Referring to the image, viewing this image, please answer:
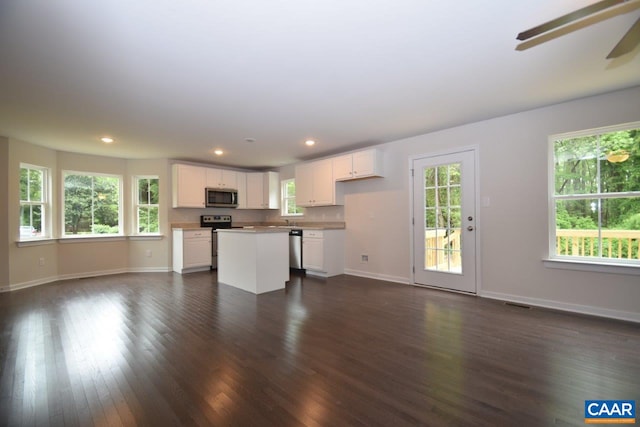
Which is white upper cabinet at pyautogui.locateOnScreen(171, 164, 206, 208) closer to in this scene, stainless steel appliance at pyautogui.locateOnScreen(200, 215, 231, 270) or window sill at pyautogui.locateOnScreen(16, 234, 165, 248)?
stainless steel appliance at pyautogui.locateOnScreen(200, 215, 231, 270)

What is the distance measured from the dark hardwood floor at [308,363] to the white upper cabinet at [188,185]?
270 cm

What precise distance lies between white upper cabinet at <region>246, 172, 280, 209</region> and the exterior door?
11.9 ft

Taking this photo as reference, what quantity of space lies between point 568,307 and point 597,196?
1.30m

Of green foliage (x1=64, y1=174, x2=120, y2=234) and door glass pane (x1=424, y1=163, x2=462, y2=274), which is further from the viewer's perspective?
green foliage (x1=64, y1=174, x2=120, y2=234)

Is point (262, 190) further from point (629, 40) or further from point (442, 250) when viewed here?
point (629, 40)

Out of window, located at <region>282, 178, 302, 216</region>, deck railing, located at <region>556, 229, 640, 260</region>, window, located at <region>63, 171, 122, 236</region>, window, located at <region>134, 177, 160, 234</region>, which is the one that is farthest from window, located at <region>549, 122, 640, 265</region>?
window, located at <region>63, 171, 122, 236</region>

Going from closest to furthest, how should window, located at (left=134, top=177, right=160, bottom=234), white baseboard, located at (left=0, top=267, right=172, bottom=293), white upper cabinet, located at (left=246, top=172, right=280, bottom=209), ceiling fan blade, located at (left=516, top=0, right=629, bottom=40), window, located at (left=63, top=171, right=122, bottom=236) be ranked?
ceiling fan blade, located at (left=516, top=0, right=629, bottom=40) → white baseboard, located at (left=0, top=267, right=172, bottom=293) → window, located at (left=63, top=171, right=122, bottom=236) → window, located at (left=134, top=177, right=160, bottom=234) → white upper cabinet, located at (left=246, top=172, right=280, bottom=209)

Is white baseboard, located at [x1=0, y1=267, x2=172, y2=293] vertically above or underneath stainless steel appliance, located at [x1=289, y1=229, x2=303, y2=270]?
underneath

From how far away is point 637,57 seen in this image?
2418 millimetres

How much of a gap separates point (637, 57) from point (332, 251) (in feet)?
14.5

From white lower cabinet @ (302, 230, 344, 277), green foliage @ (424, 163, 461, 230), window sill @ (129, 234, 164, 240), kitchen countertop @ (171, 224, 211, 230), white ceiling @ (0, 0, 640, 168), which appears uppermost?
white ceiling @ (0, 0, 640, 168)

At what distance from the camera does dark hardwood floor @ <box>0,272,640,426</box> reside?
166cm

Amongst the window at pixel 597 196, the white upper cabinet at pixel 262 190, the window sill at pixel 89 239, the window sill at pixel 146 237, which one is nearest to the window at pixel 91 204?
the window sill at pixel 89 239

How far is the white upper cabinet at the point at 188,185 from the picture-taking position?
5.98m
